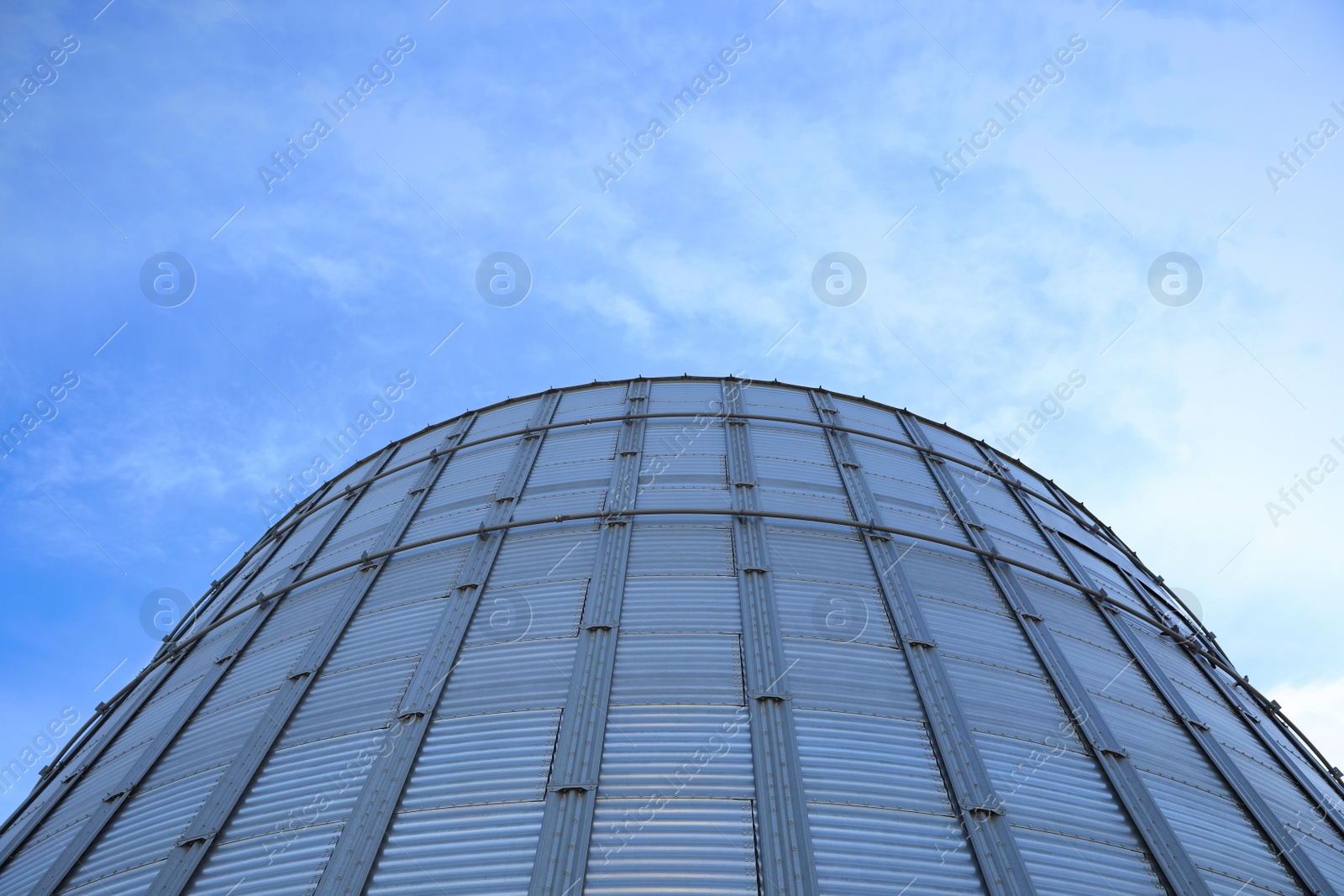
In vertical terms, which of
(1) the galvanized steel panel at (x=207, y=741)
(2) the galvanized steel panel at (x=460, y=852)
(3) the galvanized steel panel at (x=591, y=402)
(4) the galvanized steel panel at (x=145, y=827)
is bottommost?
(2) the galvanized steel panel at (x=460, y=852)

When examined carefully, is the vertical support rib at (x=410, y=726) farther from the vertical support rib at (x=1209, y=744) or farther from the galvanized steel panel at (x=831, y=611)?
the vertical support rib at (x=1209, y=744)

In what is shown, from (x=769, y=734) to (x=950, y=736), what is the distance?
1.61 meters

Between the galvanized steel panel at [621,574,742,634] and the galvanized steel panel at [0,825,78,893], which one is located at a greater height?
the galvanized steel panel at [621,574,742,634]

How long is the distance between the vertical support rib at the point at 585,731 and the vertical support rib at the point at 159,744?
4.55 m

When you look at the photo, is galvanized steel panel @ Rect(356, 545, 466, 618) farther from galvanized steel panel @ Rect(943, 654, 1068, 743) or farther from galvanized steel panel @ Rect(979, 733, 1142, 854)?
galvanized steel panel @ Rect(979, 733, 1142, 854)

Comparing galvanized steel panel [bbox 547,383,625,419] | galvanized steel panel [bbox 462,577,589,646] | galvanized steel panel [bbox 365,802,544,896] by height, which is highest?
galvanized steel panel [bbox 547,383,625,419]

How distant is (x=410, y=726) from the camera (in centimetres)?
691

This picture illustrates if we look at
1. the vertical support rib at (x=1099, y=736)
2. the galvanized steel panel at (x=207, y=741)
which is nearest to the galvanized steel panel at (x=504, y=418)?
the galvanized steel panel at (x=207, y=741)

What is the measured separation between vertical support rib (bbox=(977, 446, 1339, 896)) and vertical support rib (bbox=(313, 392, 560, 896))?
760 cm

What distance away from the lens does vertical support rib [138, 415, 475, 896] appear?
20.4 feet

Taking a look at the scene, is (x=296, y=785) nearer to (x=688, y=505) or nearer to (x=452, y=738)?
(x=452, y=738)

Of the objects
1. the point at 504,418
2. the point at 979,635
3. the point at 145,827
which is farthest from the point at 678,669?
the point at 504,418

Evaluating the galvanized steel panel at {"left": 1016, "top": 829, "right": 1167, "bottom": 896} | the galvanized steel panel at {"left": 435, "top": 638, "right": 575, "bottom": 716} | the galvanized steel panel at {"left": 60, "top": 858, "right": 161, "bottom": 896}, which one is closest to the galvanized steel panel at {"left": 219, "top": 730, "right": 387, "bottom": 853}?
the galvanized steel panel at {"left": 60, "top": 858, "right": 161, "bottom": 896}

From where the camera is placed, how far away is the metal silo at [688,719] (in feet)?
19.0
